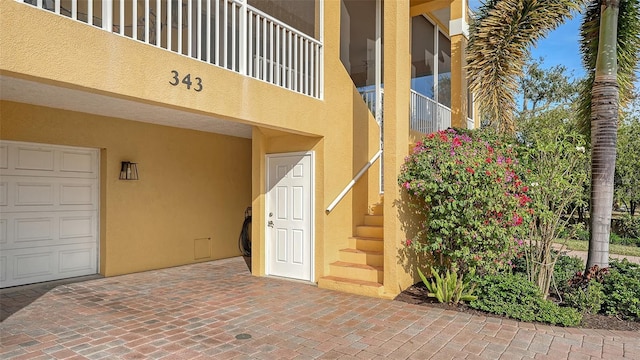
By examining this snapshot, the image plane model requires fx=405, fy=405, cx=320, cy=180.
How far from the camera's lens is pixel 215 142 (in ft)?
30.7

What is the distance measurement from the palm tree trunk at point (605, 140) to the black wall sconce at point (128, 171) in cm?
776

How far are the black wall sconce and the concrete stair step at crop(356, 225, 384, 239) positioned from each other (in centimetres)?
437

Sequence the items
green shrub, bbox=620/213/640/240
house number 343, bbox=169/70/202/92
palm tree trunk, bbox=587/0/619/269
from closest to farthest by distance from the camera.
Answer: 1. house number 343, bbox=169/70/202/92
2. palm tree trunk, bbox=587/0/619/269
3. green shrub, bbox=620/213/640/240

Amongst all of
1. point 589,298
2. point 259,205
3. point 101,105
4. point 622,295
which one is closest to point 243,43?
point 101,105

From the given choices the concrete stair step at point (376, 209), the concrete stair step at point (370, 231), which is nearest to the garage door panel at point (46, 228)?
the concrete stair step at point (370, 231)

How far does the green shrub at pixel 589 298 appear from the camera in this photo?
17.2 feet

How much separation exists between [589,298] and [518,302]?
90 cm

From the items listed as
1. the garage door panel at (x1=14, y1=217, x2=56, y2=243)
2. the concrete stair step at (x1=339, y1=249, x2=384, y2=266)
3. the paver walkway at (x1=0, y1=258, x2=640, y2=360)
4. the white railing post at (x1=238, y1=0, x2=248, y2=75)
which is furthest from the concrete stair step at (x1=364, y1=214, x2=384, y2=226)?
the garage door panel at (x1=14, y1=217, x2=56, y2=243)

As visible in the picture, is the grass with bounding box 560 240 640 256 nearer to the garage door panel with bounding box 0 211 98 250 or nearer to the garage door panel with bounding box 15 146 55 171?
the garage door panel with bounding box 0 211 98 250

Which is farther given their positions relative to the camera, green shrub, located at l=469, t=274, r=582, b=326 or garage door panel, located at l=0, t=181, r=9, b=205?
garage door panel, located at l=0, t=181, r=9, b=205

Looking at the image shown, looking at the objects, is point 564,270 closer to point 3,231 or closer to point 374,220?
point 374,220

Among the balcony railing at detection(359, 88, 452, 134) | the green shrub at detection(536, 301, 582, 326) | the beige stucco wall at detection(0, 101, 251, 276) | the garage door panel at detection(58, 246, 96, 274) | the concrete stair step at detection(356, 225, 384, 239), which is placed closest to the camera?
the green shrub at detection(536, 301, 582, 326)

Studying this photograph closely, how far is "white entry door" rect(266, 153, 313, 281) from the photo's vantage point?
711 centimetres

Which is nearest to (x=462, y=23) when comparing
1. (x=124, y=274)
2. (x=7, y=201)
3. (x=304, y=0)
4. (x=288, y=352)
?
(x=304, y=0)
